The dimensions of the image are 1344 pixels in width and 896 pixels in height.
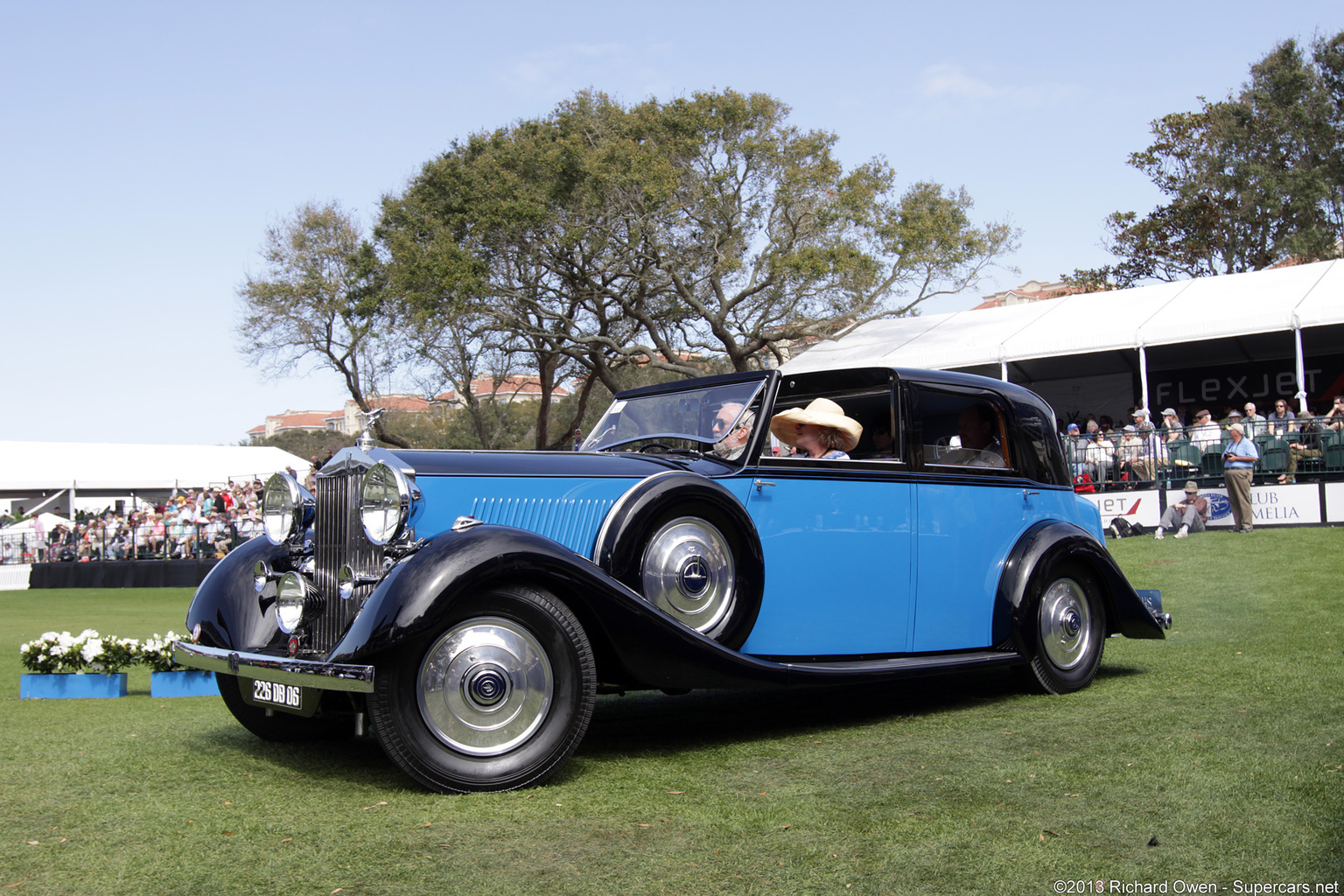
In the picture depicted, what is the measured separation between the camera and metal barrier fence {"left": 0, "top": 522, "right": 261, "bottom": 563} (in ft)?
71.2

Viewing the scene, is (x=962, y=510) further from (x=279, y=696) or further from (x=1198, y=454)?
(x=1198, y=454)

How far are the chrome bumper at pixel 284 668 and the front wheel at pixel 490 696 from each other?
0.10 metres

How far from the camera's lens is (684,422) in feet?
18.2

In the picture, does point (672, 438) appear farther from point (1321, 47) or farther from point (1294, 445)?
point (1321, 47)

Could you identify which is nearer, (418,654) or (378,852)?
(378,852)

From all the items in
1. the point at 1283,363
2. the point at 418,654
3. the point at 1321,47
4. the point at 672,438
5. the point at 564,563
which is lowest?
the point at 418,654

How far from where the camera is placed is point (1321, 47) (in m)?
35.8

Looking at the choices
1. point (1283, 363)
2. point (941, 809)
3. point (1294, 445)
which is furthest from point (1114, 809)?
point (1283, 363)

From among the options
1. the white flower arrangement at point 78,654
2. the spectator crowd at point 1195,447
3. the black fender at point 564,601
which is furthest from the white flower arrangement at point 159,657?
the spectator crowd at point 1195,447

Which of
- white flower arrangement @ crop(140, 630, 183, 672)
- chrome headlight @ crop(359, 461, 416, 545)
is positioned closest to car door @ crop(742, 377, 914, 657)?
chrome headlight @ crop(359, 461, 416, 545)

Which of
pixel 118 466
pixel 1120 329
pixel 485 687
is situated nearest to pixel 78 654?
pixel 485 687

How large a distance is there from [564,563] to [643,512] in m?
0.62

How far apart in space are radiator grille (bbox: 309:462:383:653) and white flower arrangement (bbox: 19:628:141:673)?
321 cm

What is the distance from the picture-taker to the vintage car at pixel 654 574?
3969 mm
